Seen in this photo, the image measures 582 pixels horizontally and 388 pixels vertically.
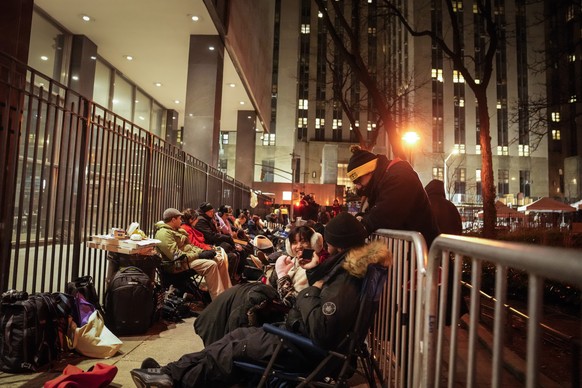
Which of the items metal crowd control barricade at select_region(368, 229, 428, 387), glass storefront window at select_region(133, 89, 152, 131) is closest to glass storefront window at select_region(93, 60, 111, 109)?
glass storefront window at select_region(133, 89, 152, 131)

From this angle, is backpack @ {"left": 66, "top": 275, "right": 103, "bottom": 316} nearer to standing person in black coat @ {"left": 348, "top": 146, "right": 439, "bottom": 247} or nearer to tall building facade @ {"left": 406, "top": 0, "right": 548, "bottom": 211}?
standing person in black coat @ {"left": 348, "top": 146, "right": 439, "bottom": 247}

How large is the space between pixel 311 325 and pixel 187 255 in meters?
3.80

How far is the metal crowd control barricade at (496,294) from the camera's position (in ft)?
2.99

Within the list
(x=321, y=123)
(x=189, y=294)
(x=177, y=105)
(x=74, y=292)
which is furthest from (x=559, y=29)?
(x=321, y=123)

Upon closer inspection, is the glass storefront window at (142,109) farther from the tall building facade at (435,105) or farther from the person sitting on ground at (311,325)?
the tall building facade at (435,105)

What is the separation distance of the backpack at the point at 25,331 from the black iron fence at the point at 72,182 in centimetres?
25

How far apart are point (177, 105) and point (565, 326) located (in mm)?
20311

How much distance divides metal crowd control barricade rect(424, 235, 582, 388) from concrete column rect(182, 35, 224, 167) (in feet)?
39.1

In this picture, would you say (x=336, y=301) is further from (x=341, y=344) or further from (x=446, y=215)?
(x=446, y=215)

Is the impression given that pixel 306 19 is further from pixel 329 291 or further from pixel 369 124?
pixel 329 291

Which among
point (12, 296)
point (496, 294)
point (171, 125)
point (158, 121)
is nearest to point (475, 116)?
point (171, 125)

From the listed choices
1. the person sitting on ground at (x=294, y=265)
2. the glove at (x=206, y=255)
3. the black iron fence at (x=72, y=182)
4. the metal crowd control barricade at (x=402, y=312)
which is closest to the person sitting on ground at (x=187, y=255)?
the glove at (x=206, y=255)

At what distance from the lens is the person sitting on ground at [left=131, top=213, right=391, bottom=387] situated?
8.65 ft

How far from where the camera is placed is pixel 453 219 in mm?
4656
